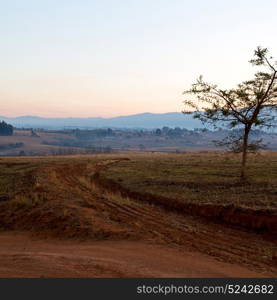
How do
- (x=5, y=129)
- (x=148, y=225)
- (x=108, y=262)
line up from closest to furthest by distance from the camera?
(x=108, y=262), (x=148, y=225), (x=5, y=129)

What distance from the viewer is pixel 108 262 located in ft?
31.8

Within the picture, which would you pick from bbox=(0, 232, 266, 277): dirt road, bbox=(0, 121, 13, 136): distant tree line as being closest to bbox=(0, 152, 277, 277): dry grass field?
bbox=(0, 232, 266, 277): dirt road

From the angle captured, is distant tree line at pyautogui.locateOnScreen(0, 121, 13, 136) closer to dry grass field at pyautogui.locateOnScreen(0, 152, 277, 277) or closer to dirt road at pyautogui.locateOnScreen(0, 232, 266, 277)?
dry grass field at pyautogui.locateOnScreen(0, 152, 277, 277)

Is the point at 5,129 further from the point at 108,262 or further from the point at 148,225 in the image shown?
the point at 108,262

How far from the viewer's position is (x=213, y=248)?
1134 cm

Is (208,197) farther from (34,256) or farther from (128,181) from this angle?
(34,256)

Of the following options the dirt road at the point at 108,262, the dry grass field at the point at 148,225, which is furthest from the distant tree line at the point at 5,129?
the dirt road at the point at 108,262

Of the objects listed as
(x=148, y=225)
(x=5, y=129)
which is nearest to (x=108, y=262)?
(x=148, y=225)

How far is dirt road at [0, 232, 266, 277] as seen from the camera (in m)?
8.86

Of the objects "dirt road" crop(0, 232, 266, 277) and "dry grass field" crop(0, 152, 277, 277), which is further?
"dry grass field" crop(0, 152, 277, 277)

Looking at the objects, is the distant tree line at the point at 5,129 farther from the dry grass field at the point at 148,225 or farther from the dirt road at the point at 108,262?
the dirt road at the point at 108,262

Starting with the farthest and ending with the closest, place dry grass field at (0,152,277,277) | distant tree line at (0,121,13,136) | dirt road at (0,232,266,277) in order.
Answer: distant tree line at (0,121,13,136)
dry grass field at (0,152,277,277)
dirt road at (0,232,266,277)

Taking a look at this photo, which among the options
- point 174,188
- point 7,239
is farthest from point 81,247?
point 174,188

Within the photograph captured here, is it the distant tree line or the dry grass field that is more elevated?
the distant tree line
